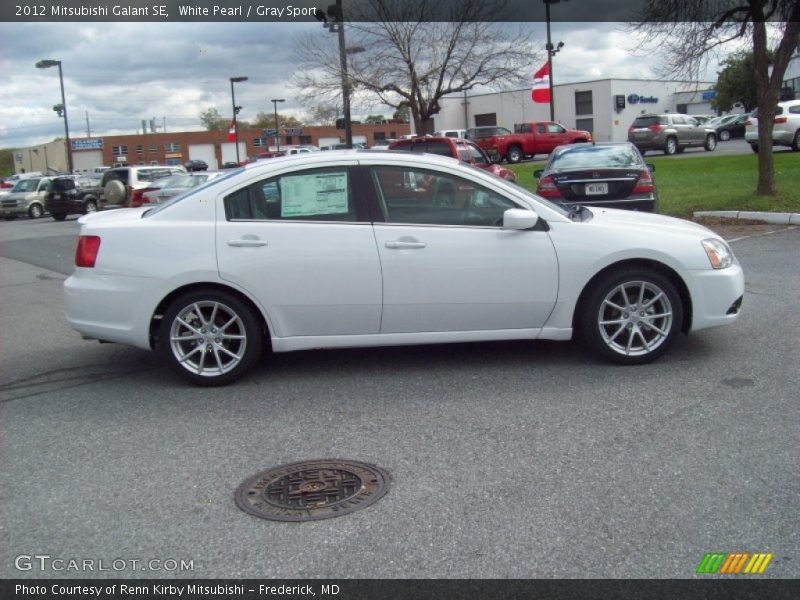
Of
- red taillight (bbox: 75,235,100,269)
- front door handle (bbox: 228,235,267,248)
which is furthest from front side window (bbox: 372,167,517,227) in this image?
red taillight (bbox: 75,235,100,269)

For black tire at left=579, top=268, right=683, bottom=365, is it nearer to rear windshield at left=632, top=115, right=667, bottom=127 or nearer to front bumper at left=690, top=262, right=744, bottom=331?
front bumper at left=690, top=262, right=744, bottom=331

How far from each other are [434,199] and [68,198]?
26.4m

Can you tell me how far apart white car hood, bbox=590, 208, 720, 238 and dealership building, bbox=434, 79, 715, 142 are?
53962mm

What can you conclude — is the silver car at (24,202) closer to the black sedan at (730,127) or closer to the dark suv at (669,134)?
the dark suv at (669,134)

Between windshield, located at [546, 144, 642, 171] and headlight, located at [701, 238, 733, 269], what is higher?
windshield, located at [546, 144, 642, 171]

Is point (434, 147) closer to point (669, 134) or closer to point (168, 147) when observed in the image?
point (669, 134)

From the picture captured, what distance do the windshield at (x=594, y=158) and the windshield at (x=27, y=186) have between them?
1110 inches

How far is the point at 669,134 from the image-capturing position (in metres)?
36.0

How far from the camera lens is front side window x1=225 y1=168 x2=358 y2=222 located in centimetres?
568

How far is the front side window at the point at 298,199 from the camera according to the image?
568 cm
